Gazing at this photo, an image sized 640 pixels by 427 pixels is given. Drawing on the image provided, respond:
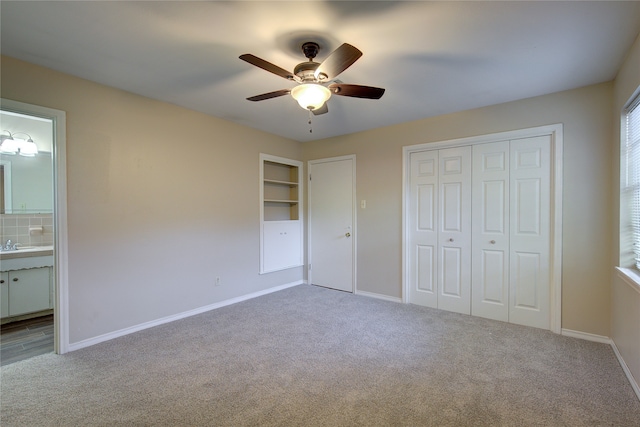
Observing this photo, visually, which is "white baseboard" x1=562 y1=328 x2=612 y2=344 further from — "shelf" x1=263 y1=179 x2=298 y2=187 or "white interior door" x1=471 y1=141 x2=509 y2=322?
"shelf" x1=263 y1=179 x2=298 y2=187

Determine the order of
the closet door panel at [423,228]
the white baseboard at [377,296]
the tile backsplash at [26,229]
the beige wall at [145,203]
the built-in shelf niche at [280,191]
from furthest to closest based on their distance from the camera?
1. the built-in shelf niche at [280,191]
2. the white baseboard at [377,296]
3. the closet door panel at [423,228]
4. the tile backsplash at [26,229]
5. the beige wall at [145,203]

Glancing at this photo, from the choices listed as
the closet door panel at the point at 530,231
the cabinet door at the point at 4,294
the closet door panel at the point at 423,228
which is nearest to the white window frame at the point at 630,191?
the closet door panel at the point at 530,231

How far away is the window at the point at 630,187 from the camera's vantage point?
84.0 inches

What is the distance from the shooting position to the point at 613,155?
2.54m

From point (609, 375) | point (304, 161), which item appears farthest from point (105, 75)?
point (609, 375)

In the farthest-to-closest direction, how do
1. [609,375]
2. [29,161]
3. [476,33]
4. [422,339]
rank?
[29,161] < [422,339] < [609,375] < [476,33]

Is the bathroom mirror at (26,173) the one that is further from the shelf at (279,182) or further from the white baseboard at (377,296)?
the white baseboard at (377,296)

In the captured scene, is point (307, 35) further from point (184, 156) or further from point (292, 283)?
point (292, 283)

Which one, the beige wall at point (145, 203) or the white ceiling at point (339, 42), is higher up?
the white ceiling at point (339, 42)

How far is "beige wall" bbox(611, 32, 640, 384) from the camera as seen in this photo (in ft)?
6.39

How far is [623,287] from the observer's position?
2.23 m

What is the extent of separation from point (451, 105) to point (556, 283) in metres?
2.16

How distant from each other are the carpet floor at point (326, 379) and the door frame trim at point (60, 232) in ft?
0.77

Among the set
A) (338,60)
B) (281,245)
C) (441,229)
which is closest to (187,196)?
(281,245)
